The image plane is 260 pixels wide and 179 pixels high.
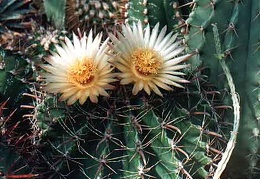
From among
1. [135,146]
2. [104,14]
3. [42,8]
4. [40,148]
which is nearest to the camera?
[135,146]

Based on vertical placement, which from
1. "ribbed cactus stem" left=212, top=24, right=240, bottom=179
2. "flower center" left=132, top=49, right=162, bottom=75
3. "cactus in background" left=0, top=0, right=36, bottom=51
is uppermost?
"cactus in background" left=0, top=0, right=36, bottom=51

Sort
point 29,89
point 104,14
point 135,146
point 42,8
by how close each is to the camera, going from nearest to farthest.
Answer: point 135,146
point 29,89
point 104,14
point 42,8

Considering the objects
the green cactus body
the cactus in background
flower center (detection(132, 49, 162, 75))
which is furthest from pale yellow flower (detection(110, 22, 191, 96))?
the cactus in background

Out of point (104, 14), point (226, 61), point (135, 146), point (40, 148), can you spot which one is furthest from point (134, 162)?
point (104, 14)

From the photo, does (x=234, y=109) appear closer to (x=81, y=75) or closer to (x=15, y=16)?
Answer: (x=81, y=75)

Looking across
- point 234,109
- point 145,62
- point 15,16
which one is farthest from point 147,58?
point 15,16

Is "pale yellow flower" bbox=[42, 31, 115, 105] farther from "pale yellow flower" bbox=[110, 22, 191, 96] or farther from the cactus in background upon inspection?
the cactus in background

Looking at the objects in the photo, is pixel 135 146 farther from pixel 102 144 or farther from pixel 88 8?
pixel 88 8
